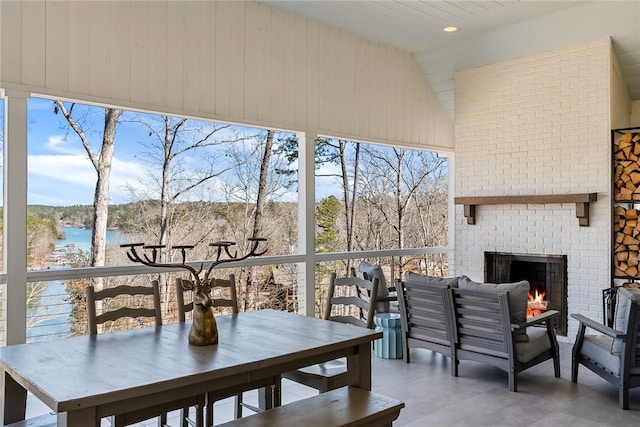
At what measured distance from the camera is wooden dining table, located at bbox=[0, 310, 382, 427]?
2031 millimetres

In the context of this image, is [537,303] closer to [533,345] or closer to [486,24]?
[533,345]

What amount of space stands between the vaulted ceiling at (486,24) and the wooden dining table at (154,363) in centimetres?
380

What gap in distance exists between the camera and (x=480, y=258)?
694 cm

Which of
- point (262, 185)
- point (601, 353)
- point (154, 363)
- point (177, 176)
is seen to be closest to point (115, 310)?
point (154, 363)

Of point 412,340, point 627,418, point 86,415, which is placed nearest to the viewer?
point 86,415

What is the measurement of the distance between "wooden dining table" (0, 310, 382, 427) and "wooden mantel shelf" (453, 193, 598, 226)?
3981mm

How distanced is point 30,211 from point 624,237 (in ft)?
21.4

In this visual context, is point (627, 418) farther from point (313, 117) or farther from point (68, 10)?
point (68, 10)

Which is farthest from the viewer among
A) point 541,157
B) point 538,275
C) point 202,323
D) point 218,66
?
point 538,275

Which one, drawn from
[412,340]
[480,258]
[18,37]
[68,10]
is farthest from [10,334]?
[480,258]

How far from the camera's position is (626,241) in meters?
5.74

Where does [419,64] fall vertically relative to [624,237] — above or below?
above

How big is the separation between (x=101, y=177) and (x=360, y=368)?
4402mm

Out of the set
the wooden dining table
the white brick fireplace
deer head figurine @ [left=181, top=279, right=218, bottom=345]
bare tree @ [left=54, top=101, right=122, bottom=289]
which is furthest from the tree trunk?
deer head figurine @ [left=181, top=279, right=218, bottom=345]
